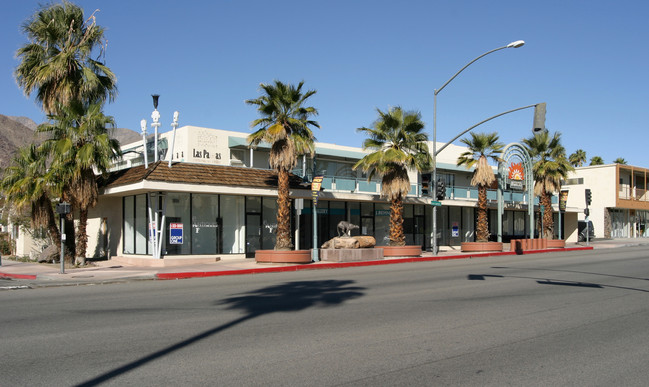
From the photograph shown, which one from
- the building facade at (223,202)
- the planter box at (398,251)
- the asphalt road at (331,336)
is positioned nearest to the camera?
the asphalt road at (331,336)

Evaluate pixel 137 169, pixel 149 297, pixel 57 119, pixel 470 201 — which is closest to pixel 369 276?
pixel 149 297

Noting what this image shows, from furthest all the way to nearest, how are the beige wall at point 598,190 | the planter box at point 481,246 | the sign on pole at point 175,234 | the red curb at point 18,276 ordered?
the beige wall at point 598,190
the planter box at point 481,246
the sign on pole at point 175,234
the red curb at point 18,276

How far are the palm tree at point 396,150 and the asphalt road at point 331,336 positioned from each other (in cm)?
1398

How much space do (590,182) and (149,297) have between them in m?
56.4

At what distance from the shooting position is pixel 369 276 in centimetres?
1781

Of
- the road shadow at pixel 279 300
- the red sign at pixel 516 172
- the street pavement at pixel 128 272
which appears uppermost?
the red sign at pixel 516 172

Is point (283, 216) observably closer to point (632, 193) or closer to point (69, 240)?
point (69, 240)

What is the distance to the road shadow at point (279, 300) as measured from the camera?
743 cm

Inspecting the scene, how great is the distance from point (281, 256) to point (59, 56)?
12.6 m

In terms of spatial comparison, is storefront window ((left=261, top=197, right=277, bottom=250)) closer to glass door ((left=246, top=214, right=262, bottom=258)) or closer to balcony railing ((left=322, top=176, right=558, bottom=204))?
glass door ((left=246, top=214, right=262, bottom=258))

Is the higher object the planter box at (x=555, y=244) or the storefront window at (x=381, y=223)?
the storefront window at (x=381, y=223)

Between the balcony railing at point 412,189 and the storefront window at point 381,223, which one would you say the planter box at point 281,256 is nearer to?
the balcony railing at point 412,189

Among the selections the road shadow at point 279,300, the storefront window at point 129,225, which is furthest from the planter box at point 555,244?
the storefront window at point 129,225

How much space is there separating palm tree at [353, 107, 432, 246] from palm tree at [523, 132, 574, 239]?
48.2ft
